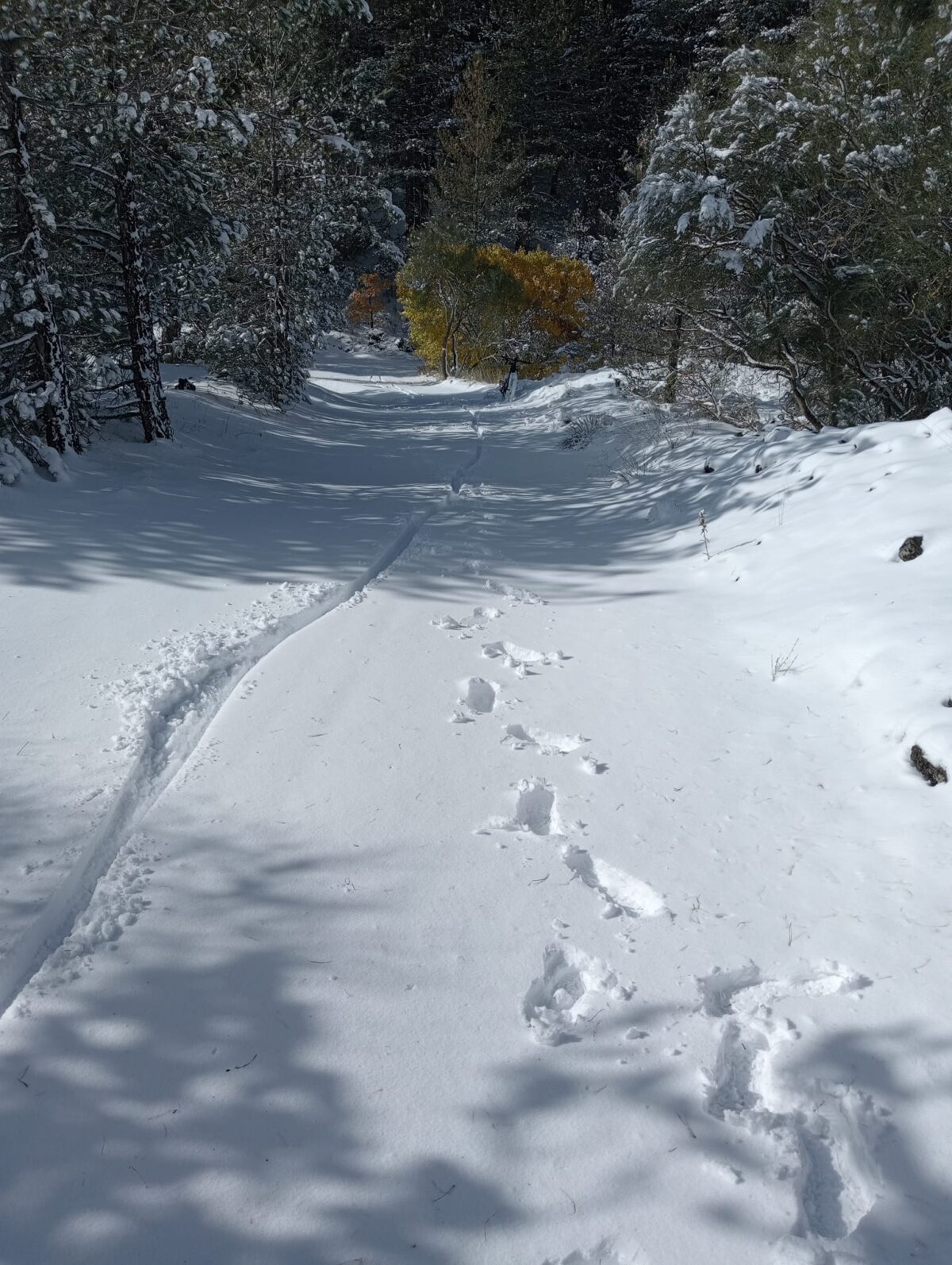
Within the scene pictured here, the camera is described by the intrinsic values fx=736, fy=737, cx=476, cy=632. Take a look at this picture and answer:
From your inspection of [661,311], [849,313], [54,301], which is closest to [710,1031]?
[849,313]

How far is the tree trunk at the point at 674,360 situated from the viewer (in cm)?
1035

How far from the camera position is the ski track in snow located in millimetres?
2092

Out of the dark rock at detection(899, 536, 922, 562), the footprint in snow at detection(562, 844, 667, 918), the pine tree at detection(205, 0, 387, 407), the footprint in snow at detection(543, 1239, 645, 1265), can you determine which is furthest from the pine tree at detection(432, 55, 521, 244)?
the footprint in snow at detection(543, 1239, 645, 1265)

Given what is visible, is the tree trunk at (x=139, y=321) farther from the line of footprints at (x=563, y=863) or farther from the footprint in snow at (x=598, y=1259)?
the footprint in snow at (x=598, y=1259)

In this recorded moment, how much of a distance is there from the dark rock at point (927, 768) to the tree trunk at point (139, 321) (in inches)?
361

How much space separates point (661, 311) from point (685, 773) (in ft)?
30.2

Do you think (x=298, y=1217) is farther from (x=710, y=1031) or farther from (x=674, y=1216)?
(x=710, y=1031)

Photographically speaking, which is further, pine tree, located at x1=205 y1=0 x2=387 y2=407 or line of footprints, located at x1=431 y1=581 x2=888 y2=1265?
pine tree, located at x1=205 y1=0 x2=387 y2=407

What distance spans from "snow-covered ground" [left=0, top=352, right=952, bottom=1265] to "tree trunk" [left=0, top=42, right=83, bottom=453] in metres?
2.80

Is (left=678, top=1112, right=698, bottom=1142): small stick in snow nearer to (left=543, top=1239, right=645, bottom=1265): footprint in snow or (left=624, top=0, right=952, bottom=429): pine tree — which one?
(left=543, top=1239, right=645, bottom=1265): footprint in snow

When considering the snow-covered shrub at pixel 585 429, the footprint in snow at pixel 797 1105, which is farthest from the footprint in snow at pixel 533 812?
the snow-covered shrub at pixel 585 429

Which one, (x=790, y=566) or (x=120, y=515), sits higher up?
(x=120, y=515)

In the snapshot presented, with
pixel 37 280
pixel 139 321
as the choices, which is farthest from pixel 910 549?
pixel 139 321

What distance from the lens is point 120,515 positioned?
6.36 m
